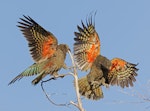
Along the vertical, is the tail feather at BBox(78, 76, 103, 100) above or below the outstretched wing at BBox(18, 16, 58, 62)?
below

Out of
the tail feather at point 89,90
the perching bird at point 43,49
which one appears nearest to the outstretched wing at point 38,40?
the perching bird at point 43,49

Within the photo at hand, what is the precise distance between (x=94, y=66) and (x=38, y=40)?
1113 mm

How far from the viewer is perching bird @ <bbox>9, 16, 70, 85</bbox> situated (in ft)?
22.9

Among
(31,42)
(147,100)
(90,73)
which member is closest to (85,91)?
(90,73)

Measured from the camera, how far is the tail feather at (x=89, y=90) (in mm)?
7008

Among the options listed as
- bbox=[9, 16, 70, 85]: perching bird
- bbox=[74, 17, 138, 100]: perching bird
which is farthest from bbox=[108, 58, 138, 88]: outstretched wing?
bbox=[9, 16, 70, 85]: perching bird

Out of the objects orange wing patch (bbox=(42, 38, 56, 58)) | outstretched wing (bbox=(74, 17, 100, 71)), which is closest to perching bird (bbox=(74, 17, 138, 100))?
outstretched wing (bbox=(74, 17, 100, 71))

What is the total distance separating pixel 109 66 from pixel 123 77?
51cm

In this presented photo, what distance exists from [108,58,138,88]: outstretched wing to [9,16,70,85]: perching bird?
101cm

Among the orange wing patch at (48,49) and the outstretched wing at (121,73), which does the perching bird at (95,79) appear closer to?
the outstretched wing at (121,73)

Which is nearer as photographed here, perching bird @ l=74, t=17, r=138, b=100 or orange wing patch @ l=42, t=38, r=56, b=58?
perching bird @ l=74, t=17, r=138, b=100

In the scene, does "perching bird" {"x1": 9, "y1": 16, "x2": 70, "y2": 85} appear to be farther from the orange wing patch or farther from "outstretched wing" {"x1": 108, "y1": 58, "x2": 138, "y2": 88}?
"outstretched wing" {"x1": 108, "y1": 58, "x2": 138, "y2": 88}

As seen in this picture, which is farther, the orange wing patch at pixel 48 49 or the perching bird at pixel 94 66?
the orange wing patch at pixel 48 49

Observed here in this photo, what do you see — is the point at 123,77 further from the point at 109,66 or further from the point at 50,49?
the point at 50,49
